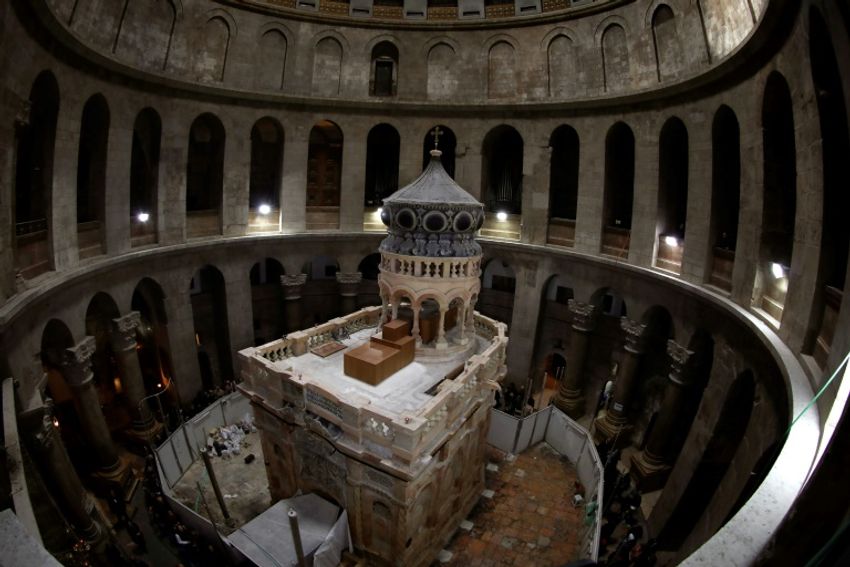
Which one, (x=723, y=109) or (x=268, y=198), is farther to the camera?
(x=268, y=198)

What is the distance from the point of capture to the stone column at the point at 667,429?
1530cm

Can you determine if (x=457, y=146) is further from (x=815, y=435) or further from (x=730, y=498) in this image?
(x=815, y=435)

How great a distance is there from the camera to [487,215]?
74.8 feet

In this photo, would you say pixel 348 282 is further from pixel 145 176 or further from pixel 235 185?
pixel 145 176

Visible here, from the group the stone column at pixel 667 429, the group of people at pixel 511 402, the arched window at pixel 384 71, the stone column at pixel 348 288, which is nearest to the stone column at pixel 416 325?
the group of people at pixel 511 402

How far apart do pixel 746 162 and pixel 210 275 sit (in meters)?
21.5

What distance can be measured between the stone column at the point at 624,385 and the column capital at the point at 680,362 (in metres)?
1.90

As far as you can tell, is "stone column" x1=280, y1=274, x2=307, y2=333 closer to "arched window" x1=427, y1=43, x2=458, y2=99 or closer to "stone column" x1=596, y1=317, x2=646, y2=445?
"arched window" x1=427, y1=43, x2=458, y2=99

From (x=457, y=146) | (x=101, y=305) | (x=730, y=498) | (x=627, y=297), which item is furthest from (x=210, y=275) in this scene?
(x=730, y=498)

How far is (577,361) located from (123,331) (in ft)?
60.4

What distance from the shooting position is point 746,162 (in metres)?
12.0

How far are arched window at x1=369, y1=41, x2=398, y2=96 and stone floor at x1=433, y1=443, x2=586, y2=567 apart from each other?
1756 cm

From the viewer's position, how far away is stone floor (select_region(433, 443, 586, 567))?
40.9 feet

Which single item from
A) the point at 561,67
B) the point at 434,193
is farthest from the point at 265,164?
the point at 561,67
